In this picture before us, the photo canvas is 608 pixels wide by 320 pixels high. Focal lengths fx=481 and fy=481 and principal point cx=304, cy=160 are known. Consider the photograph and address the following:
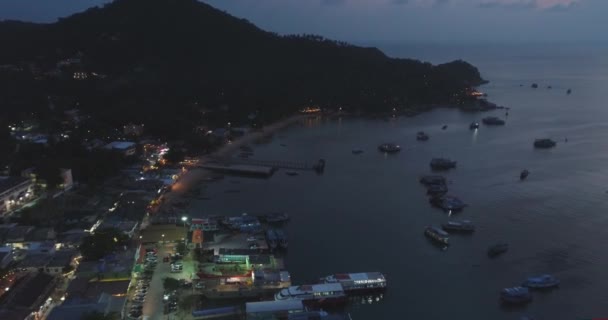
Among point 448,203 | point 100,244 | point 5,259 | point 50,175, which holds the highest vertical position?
point 50,175

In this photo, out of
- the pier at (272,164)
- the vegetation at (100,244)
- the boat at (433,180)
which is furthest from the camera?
the pier at (272,164)

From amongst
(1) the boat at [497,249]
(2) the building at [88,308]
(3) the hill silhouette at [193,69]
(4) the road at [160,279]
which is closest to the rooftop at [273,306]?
(4) the road at [160,279]

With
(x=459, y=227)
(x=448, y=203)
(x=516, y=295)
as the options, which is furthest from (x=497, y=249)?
(x=448, y=203)

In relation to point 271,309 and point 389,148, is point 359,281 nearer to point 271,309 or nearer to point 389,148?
point 271,309

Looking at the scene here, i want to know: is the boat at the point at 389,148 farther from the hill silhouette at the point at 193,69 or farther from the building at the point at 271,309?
the building at the point at 271,309

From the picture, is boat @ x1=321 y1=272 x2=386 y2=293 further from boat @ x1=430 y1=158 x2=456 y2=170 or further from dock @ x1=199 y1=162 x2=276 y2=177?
boat @ x1=430 y1=158 x2=456 y2=170

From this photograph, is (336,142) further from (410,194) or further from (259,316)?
(259,316)
